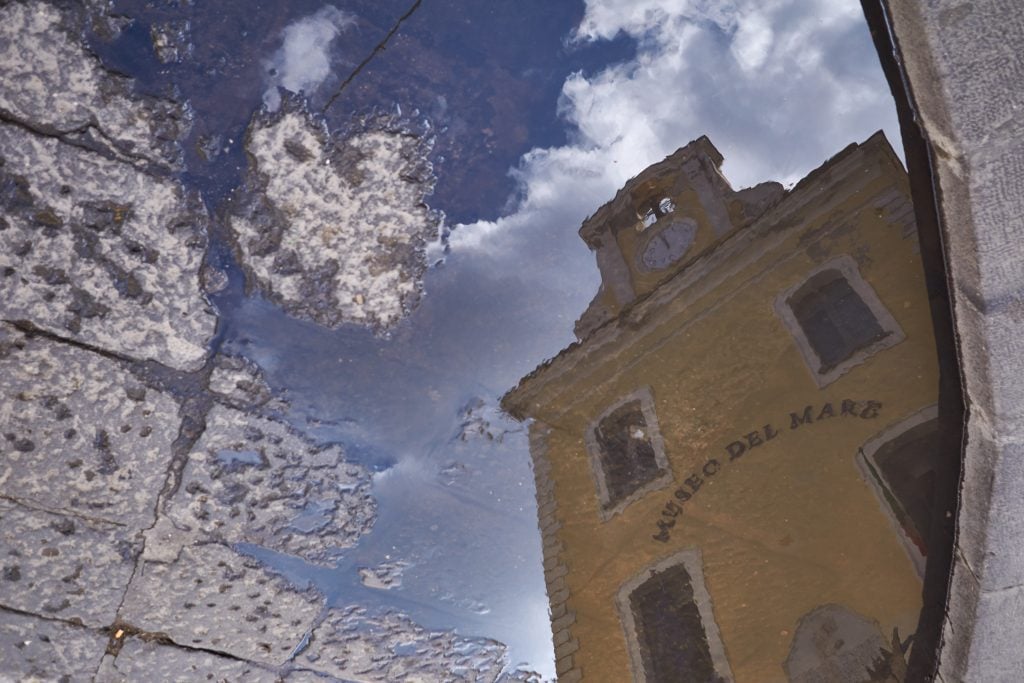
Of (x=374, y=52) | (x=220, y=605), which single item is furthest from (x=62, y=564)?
(x=374, y=52)

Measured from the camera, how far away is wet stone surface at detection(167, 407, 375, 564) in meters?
4.16

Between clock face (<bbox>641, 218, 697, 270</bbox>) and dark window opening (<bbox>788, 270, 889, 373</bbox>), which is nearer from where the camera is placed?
dark window opening (<bbox>788, 270, 889, 373</bbox>)

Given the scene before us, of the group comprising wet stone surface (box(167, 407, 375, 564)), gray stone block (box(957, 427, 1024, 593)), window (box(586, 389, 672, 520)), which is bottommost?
gray stone block (box(957, 427, 1024, 593))

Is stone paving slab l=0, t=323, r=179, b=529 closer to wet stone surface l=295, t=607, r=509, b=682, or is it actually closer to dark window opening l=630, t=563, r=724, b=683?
wet stone surface l=295, t=607, r=509, b=682

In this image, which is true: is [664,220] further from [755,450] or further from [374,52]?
[374,52]

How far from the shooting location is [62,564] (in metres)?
4.32

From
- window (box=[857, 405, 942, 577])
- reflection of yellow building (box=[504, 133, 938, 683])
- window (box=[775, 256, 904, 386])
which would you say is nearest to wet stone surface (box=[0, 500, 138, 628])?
reflection of yellow building (box=[504, 133, 938, 683])

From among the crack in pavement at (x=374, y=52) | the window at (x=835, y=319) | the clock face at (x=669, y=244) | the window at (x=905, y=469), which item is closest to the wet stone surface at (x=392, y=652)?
the window at (x=905, y=469)

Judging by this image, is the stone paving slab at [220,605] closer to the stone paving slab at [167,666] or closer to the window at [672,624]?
the stone paving slab at [167,666]

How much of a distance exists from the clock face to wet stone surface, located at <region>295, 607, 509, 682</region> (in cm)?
553

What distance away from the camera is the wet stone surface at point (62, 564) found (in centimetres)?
414

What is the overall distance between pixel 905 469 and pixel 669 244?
15.2 feet

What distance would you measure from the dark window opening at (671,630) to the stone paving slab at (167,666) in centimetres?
360

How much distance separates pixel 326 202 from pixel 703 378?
4.97 m
